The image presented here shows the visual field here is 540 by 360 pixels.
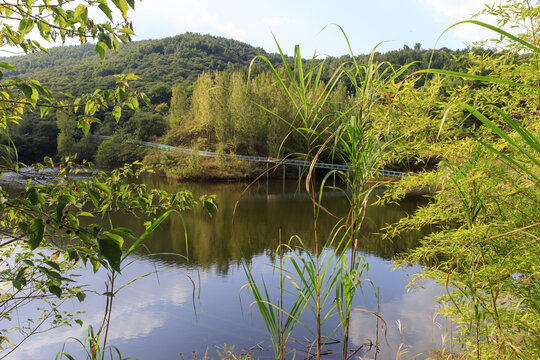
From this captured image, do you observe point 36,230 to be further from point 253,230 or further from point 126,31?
point 253,230

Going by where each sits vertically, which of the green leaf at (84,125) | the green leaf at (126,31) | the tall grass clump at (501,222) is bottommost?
the tall grass clump at (501,222)

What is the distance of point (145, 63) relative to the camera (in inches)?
2003

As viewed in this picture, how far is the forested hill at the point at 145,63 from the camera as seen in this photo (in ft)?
119

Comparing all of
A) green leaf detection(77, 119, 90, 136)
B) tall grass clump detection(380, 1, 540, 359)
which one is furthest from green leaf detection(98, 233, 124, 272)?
tall grass clump detection(380, 1, 540, 359)

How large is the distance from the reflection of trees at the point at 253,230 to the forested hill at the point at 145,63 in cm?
2281

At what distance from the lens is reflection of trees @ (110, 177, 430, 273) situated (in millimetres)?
8477

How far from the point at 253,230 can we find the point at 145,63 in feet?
156

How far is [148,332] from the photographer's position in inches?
197

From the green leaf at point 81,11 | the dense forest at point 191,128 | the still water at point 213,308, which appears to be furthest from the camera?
the dense forest at point 191,128

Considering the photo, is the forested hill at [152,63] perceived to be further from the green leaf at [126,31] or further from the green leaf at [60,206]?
the green leaf at [60,206]

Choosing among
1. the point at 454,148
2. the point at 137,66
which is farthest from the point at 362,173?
the point at 137,66

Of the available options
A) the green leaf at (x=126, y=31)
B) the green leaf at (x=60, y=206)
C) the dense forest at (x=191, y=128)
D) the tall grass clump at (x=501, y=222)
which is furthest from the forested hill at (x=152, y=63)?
the green leaf at (x=60, y=206)

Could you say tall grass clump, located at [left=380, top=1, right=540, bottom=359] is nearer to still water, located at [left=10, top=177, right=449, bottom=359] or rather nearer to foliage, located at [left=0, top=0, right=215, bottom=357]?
still water, located at [left=10, top=177, right=449, bottom=359]

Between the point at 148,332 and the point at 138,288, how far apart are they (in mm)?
1693
